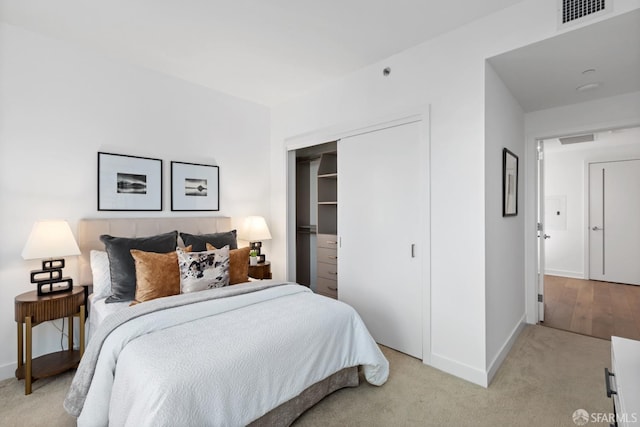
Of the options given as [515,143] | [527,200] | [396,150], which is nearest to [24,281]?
[396,150]

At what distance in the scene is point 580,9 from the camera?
1.88m

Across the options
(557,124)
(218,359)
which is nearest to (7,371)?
(218,359)

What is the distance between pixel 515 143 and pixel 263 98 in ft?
9.46

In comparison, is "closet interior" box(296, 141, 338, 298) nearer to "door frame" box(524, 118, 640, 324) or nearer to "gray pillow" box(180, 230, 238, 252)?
"gray pillow" box(180, 230, 238, 252)

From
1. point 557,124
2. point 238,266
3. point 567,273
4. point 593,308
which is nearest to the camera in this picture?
point 238,266

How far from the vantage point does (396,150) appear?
2793 mm

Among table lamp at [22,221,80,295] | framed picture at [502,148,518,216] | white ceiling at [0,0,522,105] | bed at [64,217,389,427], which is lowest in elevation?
bed at [64,217,389,427]

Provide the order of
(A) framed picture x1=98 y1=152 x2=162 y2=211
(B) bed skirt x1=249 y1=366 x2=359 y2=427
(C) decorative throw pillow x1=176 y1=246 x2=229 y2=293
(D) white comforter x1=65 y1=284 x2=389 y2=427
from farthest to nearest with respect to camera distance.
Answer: (A) framed picture x1=98 y1=152 x2=162 y2=211 → (C) decorative throw pillow x1=176 y1=246 x2=229 y2=293 → (B) bed skirt x1=249 y1=366 x2=359 y2=427 → (D) white comforter x1=65 y1=284 x2=389 y2=427

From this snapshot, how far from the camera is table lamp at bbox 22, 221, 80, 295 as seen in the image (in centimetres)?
223

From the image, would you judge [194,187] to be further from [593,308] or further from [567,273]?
[567,273]

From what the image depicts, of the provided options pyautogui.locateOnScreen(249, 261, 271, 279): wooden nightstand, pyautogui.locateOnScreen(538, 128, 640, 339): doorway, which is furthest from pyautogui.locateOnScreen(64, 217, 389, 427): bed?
pyautogui.locateOnScreen(538, 128, 640, 339): doorway

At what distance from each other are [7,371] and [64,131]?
1931mm

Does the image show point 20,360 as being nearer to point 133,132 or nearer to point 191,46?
point 133,132

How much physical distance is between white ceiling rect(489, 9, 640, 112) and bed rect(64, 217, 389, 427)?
226 centimetres
